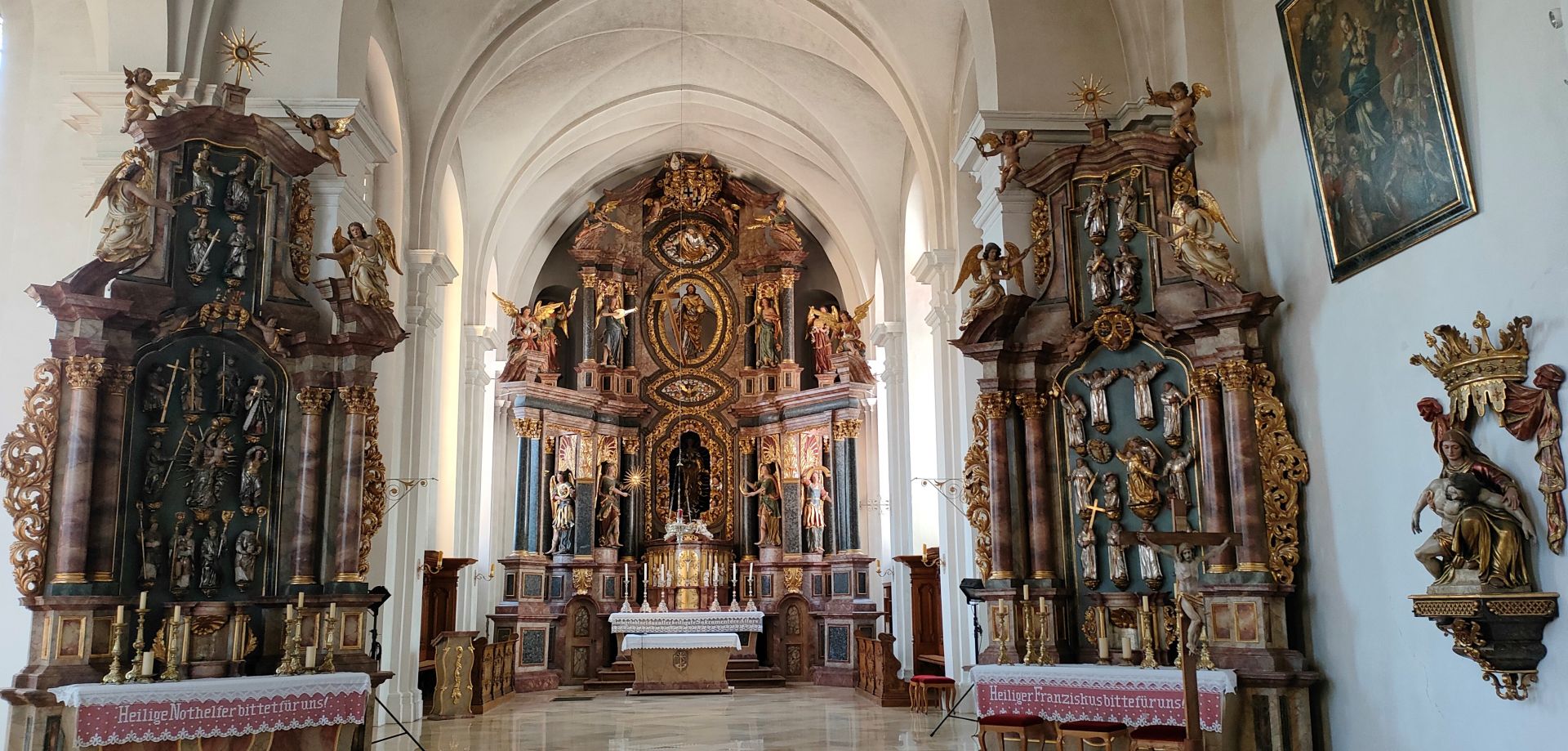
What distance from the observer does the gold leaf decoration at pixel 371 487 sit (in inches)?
391

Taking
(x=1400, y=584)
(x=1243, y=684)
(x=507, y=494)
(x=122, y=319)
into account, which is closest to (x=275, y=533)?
(x=122, y=319)

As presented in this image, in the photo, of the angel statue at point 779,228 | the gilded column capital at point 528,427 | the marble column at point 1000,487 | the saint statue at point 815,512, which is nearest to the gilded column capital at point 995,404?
the marble column at point 1000,487

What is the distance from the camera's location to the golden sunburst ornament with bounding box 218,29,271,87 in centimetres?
962

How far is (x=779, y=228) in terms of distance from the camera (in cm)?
2255

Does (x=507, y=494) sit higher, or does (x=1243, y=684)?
(x=507, y=494)

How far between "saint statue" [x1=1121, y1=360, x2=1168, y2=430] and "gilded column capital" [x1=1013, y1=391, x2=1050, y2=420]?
0.78 metres

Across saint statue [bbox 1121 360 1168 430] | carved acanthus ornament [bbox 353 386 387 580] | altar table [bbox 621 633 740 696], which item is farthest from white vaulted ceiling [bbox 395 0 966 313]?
altar table [bbox 621 633 740 696]

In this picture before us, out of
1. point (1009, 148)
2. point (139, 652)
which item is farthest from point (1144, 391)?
point (139, 652)

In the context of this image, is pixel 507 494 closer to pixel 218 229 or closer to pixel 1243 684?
pixel 218 229

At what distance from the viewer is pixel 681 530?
21.2 m

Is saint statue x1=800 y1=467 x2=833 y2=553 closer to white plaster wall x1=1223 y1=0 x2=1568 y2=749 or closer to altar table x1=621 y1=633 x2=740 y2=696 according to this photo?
altar table x1=621 y1=633 x2=740 y2=696

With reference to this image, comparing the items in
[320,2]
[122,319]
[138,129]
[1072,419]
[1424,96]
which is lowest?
[1072,419]

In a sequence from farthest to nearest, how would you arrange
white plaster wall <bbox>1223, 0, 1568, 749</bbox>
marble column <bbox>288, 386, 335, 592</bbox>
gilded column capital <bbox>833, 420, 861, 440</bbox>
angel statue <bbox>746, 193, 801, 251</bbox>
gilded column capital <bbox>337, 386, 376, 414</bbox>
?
angel statue <bbox>746, 193, 801, 251</bbox>, gilded column capital <bbox>833, 420, 861, 440</bbox>, gilded column capital <bbox>337, 386, 376, 414</bbox>, marble column <bbox>288, 386, 335, 592</bbox>, white plaster wall <bbox>1223, 0, 1568, 749</bbox>

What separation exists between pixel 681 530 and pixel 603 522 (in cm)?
146
